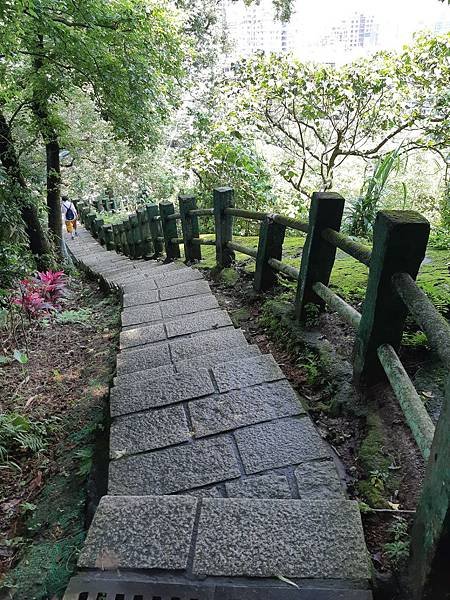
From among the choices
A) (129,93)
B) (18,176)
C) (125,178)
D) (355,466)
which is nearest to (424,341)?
(355,466)

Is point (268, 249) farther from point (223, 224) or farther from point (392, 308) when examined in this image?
point (392, 308)

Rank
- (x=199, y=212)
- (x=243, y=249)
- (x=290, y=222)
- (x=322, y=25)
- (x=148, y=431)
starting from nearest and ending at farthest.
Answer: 1. (x=148, y=431)
2. (x=290, y=222)
3. (x=243, y=249)
4. (x=199, y=212)
5. (x=322, y=25)

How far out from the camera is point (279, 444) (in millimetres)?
1960

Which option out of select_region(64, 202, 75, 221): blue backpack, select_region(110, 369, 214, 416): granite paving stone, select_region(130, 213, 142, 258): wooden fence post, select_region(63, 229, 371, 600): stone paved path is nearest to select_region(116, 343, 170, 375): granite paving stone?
select_region(63, 229, 371, 600): stone paved path

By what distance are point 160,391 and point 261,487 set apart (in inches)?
37.2

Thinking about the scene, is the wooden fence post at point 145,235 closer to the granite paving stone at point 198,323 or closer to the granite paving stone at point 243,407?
the granite paving stone at point 198,323

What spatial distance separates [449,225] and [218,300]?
3741mm

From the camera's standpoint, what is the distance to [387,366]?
6.43 ft

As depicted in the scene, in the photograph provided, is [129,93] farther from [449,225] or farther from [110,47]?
[449,225]

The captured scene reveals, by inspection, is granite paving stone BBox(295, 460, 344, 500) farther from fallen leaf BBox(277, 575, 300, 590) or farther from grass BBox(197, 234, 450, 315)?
grass BBox(197, 234, 450, 315)

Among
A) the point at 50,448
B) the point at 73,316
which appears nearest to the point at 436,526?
the point at 50,448

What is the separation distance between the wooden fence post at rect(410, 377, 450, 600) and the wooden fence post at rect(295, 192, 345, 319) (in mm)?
1901

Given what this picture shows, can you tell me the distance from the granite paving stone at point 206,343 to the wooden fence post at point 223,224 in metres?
1.98

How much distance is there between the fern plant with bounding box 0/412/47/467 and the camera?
8.94 ft
